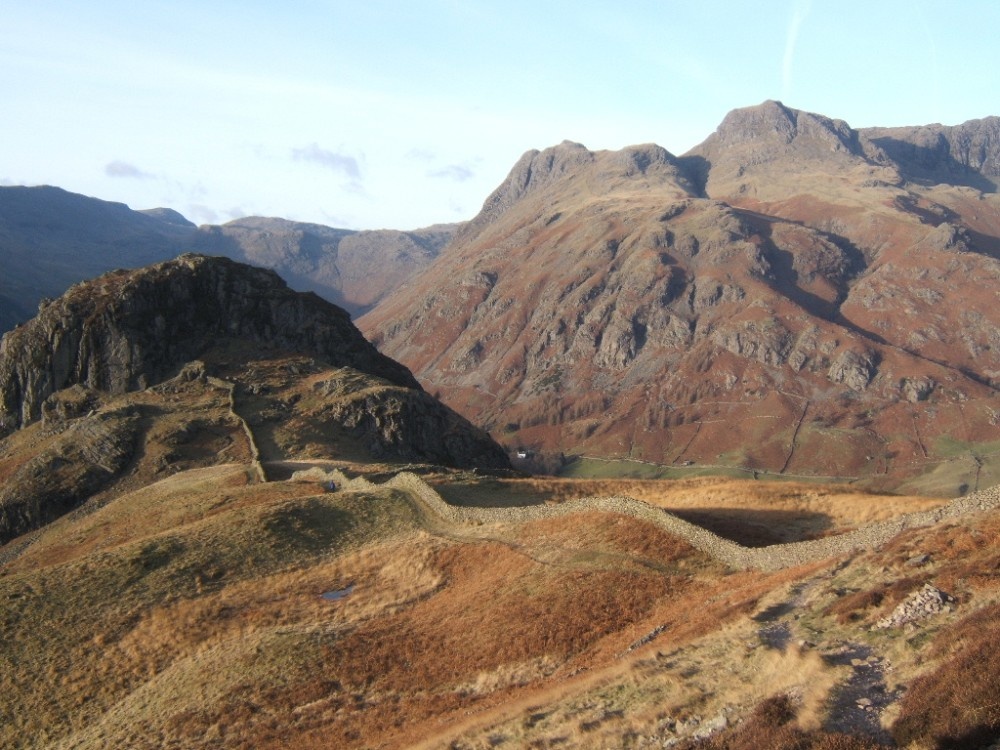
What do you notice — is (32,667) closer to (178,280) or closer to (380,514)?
(380,514)

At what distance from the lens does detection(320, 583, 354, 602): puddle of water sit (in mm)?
49506

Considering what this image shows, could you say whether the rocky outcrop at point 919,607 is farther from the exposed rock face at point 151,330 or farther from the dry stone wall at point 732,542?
the exposed rock face at point 151,330

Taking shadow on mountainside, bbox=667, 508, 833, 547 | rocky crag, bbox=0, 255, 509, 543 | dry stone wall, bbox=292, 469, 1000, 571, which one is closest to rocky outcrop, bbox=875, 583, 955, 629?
dry stone wall, bbox=292, 469, 1000, 571

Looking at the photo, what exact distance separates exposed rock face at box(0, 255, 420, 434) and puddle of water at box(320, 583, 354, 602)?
8994 centimetres

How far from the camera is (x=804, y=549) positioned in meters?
43.4

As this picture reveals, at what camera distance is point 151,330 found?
134m

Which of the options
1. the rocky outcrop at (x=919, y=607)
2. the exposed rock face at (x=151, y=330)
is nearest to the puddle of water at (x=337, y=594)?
the rocky outcrop at (x=919, y=607)

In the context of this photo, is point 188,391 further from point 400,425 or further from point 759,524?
point 759,524

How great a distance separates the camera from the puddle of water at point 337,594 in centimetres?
4951

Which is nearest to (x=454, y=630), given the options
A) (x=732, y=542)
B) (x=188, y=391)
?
(x=732, y=542)

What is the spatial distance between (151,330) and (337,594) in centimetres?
9949

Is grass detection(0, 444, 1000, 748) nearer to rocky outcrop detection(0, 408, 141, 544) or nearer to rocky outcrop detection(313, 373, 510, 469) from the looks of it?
rocky outcrop detection(0, 408, 141, 544)

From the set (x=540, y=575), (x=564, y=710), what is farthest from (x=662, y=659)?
(x=540, y=575)

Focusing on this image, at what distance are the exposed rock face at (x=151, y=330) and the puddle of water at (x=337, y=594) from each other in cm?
8994
